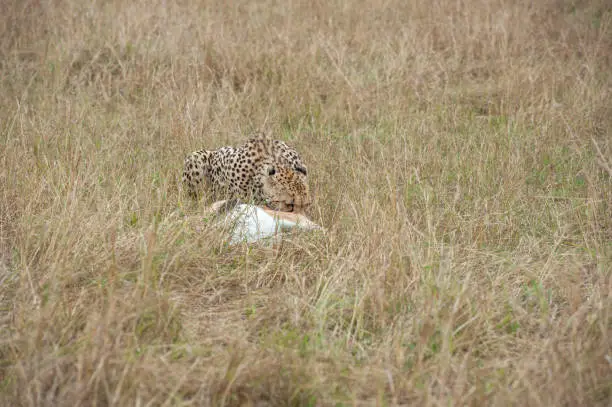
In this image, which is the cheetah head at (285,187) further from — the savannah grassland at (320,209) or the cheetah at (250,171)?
the savannah grassland at (320,209)

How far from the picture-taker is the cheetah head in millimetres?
4207

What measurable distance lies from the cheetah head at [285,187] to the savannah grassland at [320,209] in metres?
0.16

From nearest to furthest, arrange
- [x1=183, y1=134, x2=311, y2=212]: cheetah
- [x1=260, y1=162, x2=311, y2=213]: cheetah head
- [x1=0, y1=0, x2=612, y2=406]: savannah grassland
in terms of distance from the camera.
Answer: [x1=0, y1=0, x2=612, y2=406]: savannah grassland
[x1=260, y1=162, x2=311, y2=213]: cheetah head
[x1=183, y1=134, x2=311, y2=212]: cheetah

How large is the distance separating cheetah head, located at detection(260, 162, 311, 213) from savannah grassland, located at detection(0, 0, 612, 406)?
0.52 ft

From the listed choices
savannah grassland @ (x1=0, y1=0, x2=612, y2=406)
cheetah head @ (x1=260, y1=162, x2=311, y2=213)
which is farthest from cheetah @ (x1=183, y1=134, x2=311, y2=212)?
savannah grassland @ (x1=0, y1=0, x2=612, y2=406)

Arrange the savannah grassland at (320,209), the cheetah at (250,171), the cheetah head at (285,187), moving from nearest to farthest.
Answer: the savannah grassland at (320,209) < the cheetah head at (285,187) < the cheetah at (250,171)

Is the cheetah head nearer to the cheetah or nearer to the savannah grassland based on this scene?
the cheetah

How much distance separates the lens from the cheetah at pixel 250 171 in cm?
436

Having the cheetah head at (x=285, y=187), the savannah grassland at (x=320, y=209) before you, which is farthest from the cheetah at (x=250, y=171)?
the savannah grassland at (x=320, y=209)

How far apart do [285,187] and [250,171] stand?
1.52 ft

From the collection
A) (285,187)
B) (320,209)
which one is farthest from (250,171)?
(320,209)

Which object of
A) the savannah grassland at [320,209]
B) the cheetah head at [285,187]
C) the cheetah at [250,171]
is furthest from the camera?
the cheetah at [250,171]

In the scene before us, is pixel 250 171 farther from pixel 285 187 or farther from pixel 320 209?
pixel 320 209

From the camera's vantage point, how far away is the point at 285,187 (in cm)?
425
